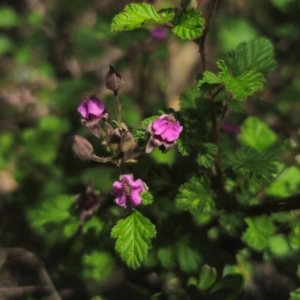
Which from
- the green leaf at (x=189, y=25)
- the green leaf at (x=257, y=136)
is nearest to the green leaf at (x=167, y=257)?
the green leaf at (x=257, y=136)

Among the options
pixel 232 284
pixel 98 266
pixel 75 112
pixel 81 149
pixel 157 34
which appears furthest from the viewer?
pixel 75 112

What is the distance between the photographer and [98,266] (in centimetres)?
132

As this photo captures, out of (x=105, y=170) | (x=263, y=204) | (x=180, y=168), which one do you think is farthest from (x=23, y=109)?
Answer: (x=263, y=204)

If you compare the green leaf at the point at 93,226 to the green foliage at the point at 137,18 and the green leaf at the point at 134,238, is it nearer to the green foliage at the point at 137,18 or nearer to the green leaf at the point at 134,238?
the green leaf at the point at 134,238

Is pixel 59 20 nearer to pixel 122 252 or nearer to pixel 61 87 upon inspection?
pixel 61 87

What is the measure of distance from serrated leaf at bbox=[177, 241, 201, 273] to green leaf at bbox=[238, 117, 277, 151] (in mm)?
352

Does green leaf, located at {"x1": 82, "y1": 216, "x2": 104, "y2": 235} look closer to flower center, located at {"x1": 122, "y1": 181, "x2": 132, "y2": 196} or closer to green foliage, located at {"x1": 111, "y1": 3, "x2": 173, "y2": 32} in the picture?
flower center, located at {"x1": 122, "y1": 181, "x2": 132, "y2": 196}

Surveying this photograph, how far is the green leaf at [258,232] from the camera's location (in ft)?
3.84

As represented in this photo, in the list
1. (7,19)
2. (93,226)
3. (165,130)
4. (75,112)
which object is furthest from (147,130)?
(7,19)

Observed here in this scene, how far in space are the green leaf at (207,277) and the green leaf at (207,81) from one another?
503 millimetres

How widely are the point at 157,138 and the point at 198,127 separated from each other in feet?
0.69

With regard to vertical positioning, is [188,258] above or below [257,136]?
below

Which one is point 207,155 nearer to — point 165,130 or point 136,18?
point 165,130

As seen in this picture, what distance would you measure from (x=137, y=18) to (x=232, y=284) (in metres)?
0.70
